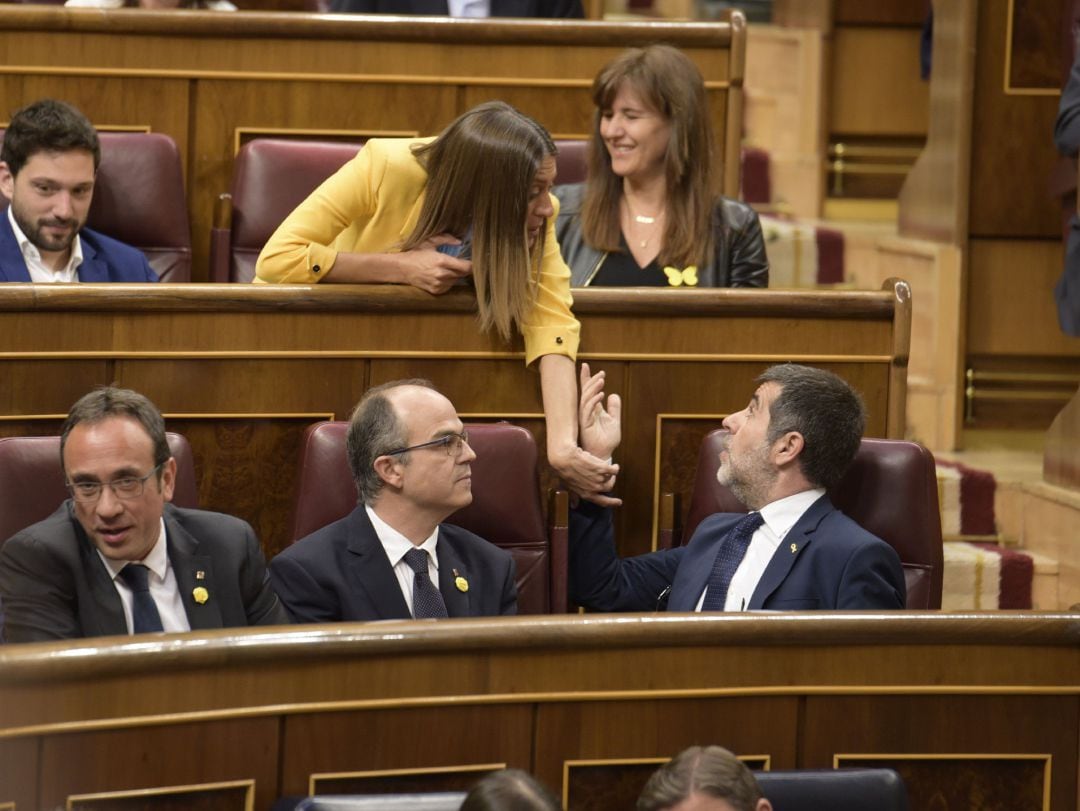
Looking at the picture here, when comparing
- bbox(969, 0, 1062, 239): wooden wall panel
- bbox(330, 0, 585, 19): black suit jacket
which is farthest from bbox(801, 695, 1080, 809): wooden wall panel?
bbox(330, 0, 585, 19): black suit jacket

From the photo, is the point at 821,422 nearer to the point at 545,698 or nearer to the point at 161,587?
the point at 545,698

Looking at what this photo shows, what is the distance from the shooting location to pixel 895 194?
8.27ft

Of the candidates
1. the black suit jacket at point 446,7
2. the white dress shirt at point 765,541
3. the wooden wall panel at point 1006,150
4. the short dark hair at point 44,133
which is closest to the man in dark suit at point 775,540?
Answer: the white dress shirt at point 765,541

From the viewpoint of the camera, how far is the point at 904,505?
52.0 inches

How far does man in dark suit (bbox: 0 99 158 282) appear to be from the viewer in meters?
1.55

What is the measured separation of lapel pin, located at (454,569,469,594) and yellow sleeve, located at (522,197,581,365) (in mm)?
240

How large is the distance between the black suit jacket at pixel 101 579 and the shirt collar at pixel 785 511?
351mm

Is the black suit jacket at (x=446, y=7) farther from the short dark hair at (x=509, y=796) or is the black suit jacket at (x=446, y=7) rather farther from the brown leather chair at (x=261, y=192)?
the short dark hair at (x=509, y=796)

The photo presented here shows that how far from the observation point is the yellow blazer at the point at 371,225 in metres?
1.42

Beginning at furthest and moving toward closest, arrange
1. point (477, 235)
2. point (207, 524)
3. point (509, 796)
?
point (477, 235), point (207, 524), point (509, 796)

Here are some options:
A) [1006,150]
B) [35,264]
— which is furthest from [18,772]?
[1006,150]

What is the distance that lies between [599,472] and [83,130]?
1.80 feet

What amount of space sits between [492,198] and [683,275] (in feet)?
0.93

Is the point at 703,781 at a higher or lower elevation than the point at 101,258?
lower
